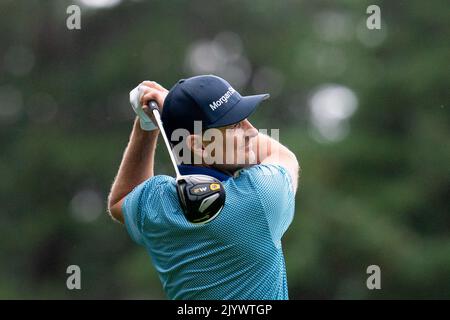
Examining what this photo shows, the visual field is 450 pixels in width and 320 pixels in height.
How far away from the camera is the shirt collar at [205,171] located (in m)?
4.76

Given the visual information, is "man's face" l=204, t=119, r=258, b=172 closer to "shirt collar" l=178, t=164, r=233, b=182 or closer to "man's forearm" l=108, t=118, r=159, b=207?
"shirt collar" l=178, t=164, r=233, b=182

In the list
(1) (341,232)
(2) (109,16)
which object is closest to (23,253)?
(2) (109,16)

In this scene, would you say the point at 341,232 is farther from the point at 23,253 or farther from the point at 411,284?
the point at 23,253

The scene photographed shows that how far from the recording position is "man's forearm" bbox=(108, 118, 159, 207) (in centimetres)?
525

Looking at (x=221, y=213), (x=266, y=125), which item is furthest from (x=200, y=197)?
(x=266, y=125)

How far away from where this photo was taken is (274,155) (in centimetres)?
499

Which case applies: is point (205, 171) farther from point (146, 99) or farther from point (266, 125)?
point (266, 125)

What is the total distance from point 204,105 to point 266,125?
1261cm

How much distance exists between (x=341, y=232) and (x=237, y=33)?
410 centimetres

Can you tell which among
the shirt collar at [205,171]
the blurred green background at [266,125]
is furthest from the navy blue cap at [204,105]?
the blurred green background at [266,125]

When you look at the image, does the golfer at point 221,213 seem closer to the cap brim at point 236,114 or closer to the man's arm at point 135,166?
the cap brim at point 236,114

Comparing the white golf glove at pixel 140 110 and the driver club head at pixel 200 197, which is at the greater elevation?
the white golf glove at pixel 140 110

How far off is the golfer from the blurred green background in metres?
11.4

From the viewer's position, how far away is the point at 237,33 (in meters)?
18.8
